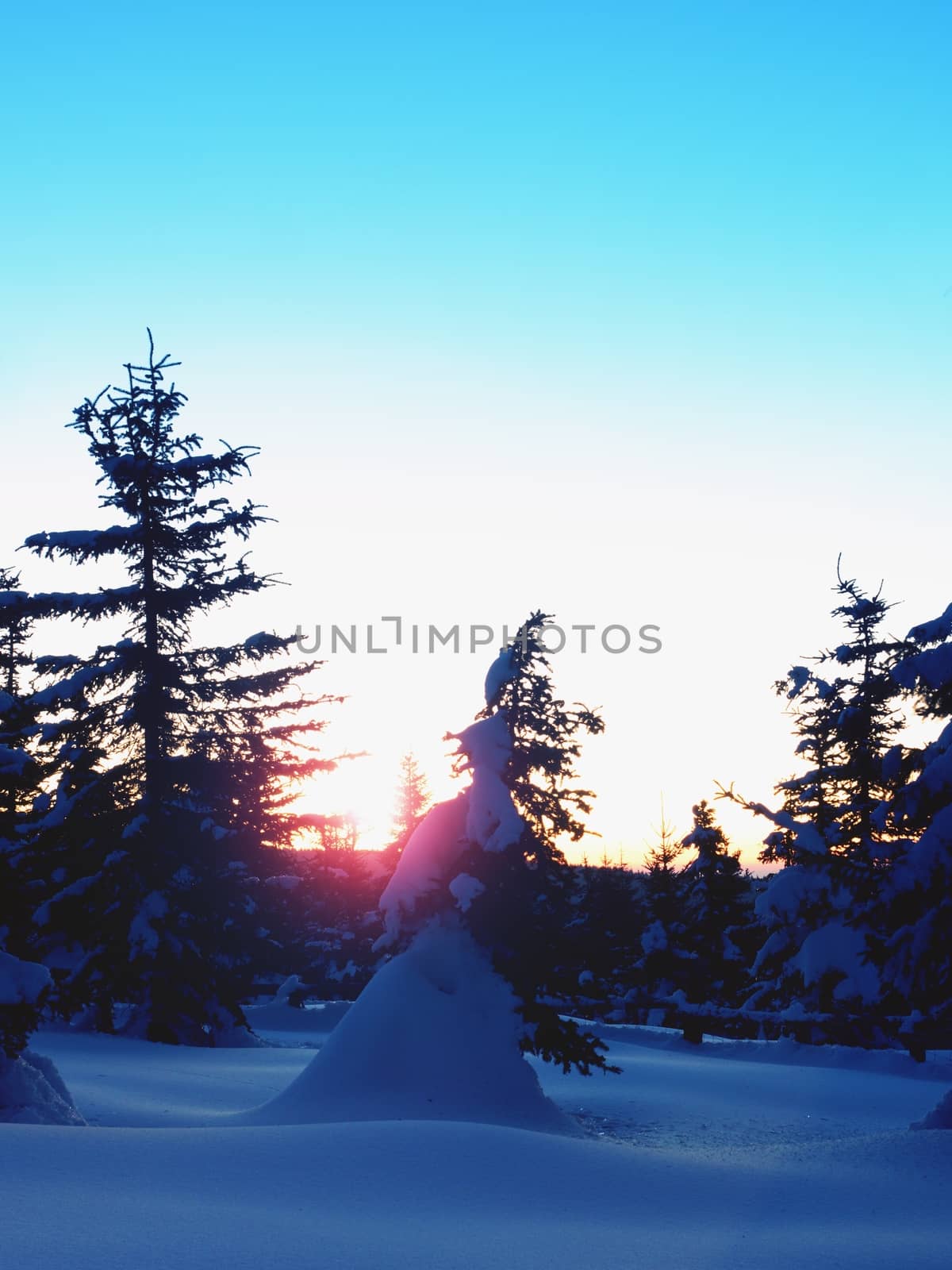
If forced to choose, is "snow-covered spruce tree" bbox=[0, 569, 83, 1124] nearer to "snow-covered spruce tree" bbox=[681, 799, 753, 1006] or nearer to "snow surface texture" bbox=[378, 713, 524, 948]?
"snow surface texture" bbox=[378, 713, 524, 948]

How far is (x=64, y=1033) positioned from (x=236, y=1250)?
1607cm

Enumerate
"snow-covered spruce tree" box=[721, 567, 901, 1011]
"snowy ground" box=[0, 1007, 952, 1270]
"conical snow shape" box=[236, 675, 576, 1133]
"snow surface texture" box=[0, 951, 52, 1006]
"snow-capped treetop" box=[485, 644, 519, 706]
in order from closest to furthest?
"snowy ground" box=[0, 1007, 952, 1270], "snow surface texture" box=[0, 951, 52, 1006], "conical snow shape" box=[236, 675, 576, 1133], "snow-capped treetop" box=[485, 644, 519, 706], "snow-covered spruce tree" box=[721, 567, 901, 1011]

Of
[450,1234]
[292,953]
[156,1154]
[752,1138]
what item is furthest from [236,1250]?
[292,953]

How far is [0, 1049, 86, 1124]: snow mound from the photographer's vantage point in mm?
9977

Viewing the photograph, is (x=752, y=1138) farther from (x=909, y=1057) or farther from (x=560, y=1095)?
(x=909, y=1057)

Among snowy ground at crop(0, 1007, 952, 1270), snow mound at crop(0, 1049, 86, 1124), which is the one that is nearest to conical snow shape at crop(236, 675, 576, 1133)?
snowy ground at crop(0, 1007, 952, 1270)

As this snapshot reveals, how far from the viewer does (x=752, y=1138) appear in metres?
12.8

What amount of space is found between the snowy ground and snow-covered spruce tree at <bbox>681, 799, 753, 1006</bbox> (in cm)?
2136

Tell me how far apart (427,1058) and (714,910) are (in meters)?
24.4

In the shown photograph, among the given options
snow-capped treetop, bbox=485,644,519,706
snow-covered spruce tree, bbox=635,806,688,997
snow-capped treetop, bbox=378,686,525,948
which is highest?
snow-capped treetop, bbox=485,644,519,706

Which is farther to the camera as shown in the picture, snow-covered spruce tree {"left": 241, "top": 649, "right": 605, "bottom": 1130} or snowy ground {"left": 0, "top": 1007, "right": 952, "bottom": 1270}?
snow-covered spruce tree {"left": 241, "top": 649, "right": 605, "bottom": 1130}

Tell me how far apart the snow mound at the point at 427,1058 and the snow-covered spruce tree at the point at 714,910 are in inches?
880

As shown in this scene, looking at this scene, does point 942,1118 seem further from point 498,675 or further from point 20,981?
point 20,981

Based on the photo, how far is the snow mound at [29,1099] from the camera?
9977 mm
